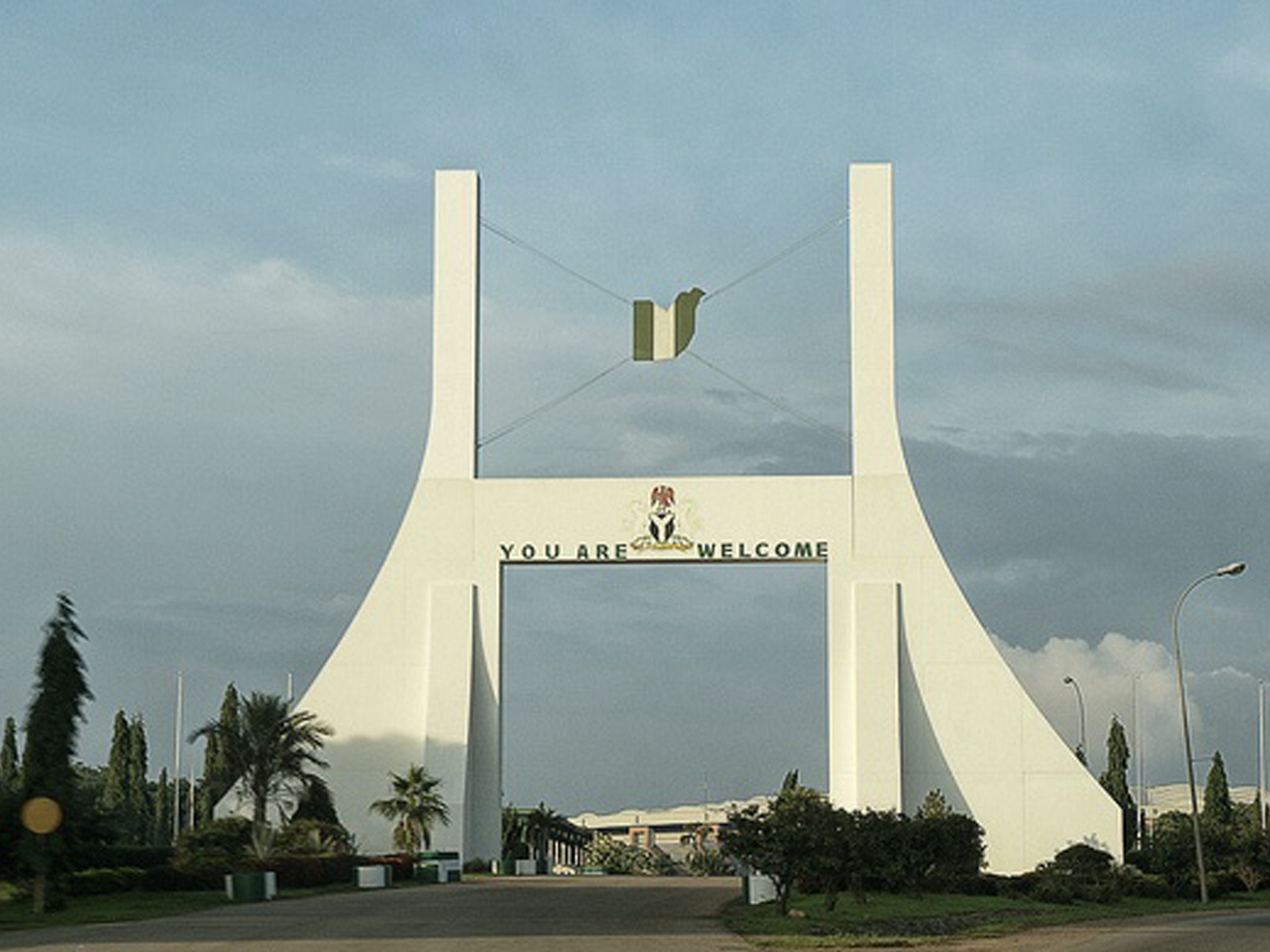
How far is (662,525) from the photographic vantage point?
199ft

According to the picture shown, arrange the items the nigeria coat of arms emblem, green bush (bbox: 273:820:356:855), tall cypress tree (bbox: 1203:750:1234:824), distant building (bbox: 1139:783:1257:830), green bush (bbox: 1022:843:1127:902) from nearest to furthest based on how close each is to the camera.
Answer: green bush (bbox: 1022:843:1127:902), green bush (bbox: 273:820:356:855), the nigeria coat of arms emblem, tall cypress tree (bbox: 1203:750:1234:824), distant building (bbox: 1139:783:1257:830)

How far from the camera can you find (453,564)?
61531 millimetres

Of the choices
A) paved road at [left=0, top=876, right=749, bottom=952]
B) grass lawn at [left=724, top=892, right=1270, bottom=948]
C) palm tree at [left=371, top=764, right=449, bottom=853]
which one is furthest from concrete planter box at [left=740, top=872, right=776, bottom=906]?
palm tree at [left=371, top=764, right=449, bottom=853]

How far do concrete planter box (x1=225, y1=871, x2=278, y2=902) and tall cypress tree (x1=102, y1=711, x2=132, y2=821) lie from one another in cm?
4689

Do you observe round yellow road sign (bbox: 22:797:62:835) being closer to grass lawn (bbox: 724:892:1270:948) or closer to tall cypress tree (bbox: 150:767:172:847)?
grass lawn (bbox: 724:892:1270:948)

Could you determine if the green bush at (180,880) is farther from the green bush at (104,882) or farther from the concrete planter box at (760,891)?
the concrete planter box at (760,891)

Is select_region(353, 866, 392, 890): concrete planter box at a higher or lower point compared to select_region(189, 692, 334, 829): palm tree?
lower

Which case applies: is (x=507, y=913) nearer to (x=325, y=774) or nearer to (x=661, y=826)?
(x=325, y=774)

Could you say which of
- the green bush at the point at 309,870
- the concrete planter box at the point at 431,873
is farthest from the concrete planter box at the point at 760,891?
the concrete planter box at the point at 431,873

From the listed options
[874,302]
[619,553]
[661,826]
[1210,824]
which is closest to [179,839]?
[619,553]

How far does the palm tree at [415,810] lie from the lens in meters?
59.0

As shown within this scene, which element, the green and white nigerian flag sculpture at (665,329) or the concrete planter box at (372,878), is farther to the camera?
the green and white nigerian flag sculpture at (665,329)

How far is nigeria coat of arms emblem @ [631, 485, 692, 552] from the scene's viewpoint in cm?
6059

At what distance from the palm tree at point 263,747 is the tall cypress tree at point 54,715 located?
15.8m
